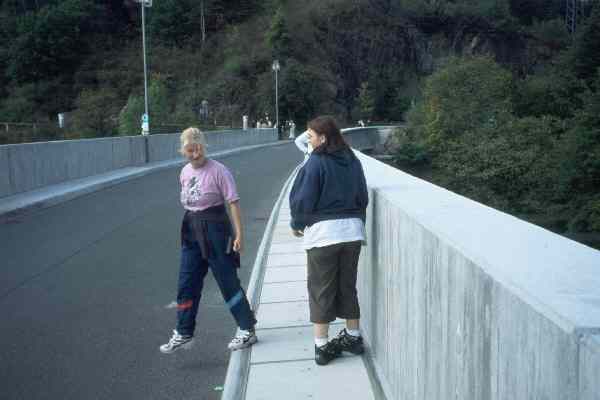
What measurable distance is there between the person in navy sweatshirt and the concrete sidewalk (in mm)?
206

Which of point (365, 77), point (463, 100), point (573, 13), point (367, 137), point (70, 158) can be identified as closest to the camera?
point (70, 158)

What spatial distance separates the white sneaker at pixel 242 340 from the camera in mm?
5074

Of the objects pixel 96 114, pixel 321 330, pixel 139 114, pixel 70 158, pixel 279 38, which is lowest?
pixel 321 330

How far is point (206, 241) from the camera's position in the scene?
5.08 m

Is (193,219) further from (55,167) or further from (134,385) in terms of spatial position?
(55,167)

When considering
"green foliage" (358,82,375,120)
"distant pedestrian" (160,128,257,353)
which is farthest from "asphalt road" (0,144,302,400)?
"green foliage" (358,82,375,120)

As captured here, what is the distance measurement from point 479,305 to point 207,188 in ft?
10.4

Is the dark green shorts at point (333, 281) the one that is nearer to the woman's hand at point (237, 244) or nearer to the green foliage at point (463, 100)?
the woman's hand at point (237, 244)

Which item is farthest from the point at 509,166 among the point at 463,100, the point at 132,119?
the point at 132,119

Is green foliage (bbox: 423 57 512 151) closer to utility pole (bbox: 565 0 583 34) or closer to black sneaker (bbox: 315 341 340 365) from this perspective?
black sneaker (bbox: 315 341 340 365)

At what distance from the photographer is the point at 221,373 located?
4.84 metres

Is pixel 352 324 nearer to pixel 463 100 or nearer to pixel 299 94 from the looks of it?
pixel 463 100

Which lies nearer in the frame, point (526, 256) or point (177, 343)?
point (526, 256)

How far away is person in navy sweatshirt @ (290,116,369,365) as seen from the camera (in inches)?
176
